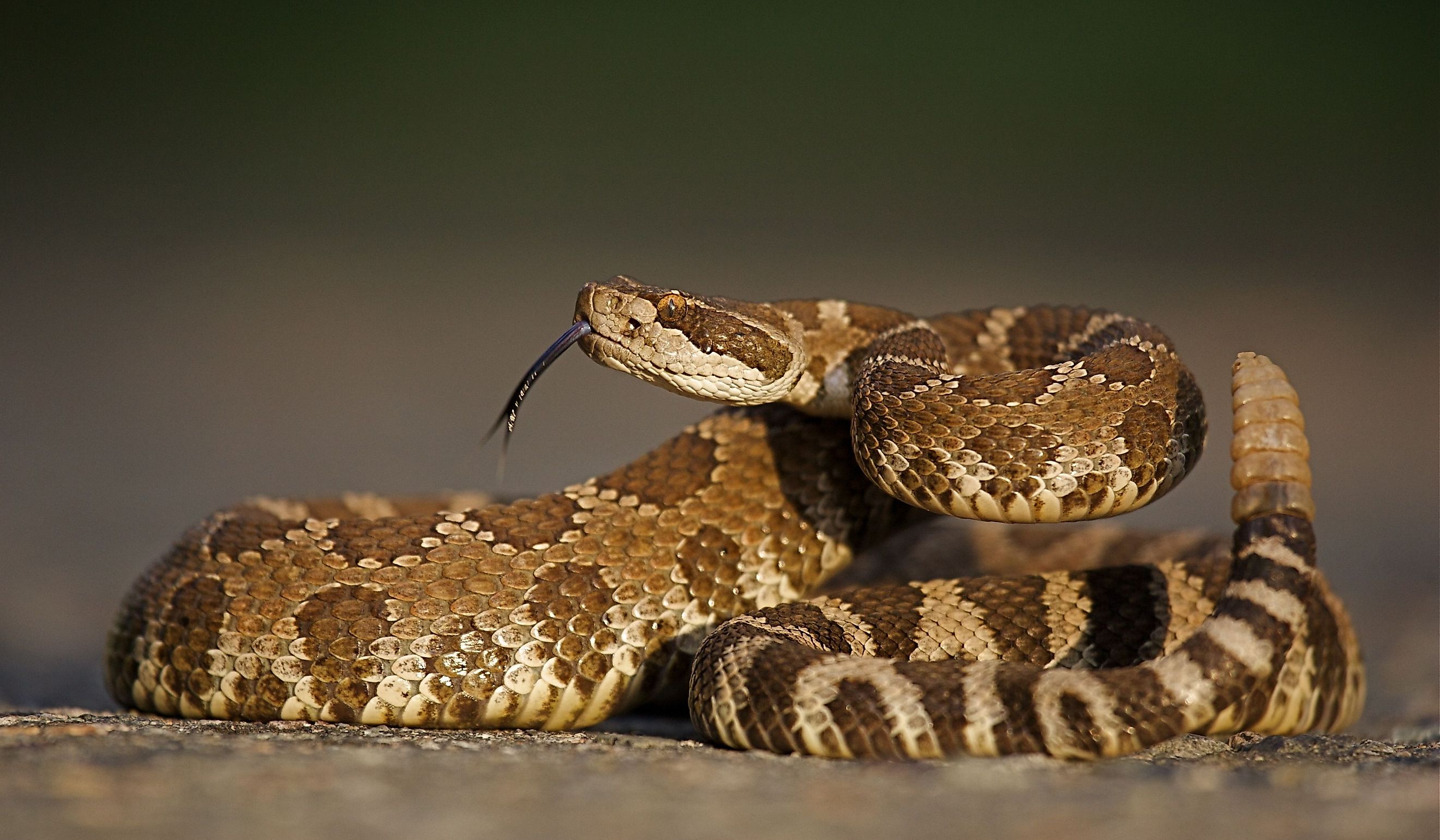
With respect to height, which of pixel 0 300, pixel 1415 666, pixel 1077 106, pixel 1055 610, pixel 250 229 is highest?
pixel 1077 106

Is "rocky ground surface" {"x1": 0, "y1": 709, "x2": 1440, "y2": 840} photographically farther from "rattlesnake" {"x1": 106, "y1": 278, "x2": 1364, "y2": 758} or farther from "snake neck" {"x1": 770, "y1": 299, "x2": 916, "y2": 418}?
"snake neck" {"x1": 770, "y1": 299, "x2": 916, "y2": 418}

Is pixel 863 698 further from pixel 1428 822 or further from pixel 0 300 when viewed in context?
pixel 0 300

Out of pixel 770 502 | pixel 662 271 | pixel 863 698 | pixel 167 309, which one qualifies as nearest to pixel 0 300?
pixel 167 309

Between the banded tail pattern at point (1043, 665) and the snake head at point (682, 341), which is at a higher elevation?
the snake head at point (682, 341)

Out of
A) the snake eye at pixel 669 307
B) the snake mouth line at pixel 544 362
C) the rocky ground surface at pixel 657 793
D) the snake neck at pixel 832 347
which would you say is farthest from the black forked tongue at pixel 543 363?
the rocky ground surface at pixel 657 793

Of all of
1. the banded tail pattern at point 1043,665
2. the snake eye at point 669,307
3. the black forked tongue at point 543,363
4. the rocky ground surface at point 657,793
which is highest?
the snake eye at point 669,307

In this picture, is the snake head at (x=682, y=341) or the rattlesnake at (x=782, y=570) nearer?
the rattlesnake at (x=782, y=570)

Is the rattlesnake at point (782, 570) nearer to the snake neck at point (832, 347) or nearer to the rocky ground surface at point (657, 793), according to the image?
the snake neck at point (832, 347)
